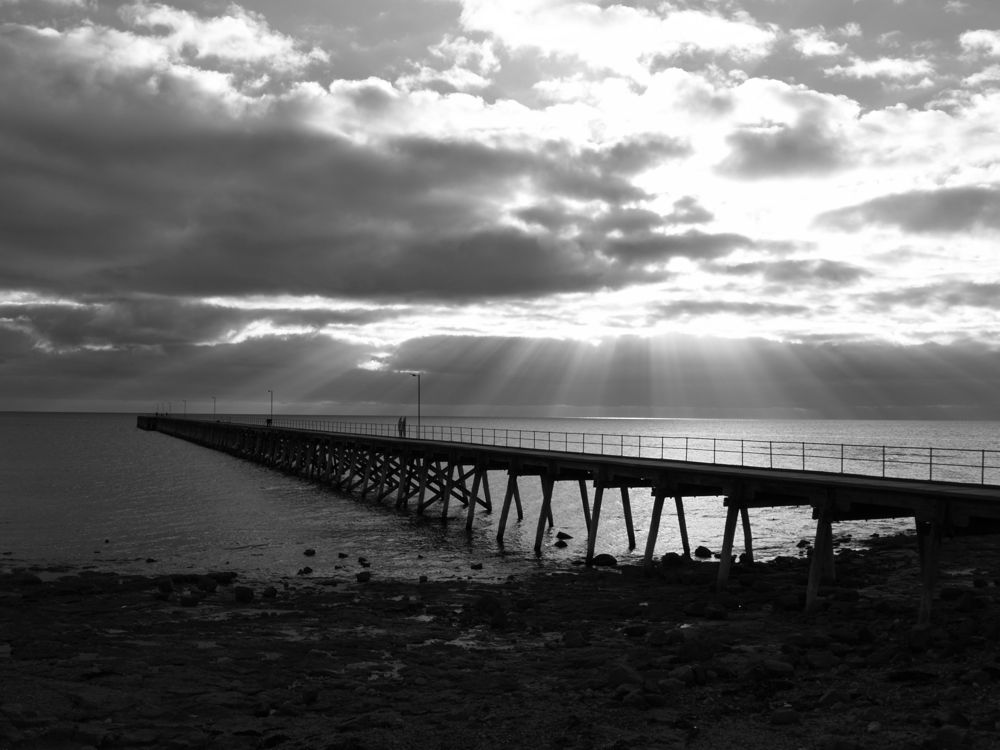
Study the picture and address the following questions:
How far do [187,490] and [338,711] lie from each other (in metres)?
46.7

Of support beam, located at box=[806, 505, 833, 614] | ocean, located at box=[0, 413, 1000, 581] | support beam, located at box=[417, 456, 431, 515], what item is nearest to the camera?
support beam, located at box=[806, 505, 833, 614]

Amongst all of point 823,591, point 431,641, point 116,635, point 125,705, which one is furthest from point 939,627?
point 116,635

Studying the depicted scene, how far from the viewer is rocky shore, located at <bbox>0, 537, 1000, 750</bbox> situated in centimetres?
1168

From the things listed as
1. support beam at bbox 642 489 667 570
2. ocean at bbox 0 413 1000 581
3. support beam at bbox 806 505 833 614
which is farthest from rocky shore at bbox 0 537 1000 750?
ocean at bbox 0 413 1000 581

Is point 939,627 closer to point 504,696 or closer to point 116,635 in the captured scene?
point 504,696

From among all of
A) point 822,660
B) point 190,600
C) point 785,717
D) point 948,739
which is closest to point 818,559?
point 822,660

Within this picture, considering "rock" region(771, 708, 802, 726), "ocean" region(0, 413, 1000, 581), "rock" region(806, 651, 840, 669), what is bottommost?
"ocean" region(0, 413, 1000, 581)

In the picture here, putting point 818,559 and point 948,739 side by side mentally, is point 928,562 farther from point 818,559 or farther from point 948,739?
point 948,739

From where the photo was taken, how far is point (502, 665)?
15.8 m

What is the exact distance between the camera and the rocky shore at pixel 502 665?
11680 millimetres

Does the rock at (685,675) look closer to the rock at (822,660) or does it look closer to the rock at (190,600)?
the rock at (822,660)

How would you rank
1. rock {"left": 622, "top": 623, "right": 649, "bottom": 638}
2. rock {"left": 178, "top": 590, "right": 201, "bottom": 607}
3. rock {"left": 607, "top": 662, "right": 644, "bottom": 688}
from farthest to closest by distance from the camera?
rock {"left": 178, "top": 590, "right": 201, "bottom": 607} → rock {"left": 622, "top": 623, "right": 649, "bottom": 638} → rock {"left": 607, "top": 662, "right": 644, "bottom": 688}

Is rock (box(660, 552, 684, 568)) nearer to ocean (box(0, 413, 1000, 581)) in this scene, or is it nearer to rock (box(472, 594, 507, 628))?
ocean (box(0, 413, 1000, 581))

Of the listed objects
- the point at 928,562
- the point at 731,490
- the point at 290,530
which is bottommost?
the point at 290,530
